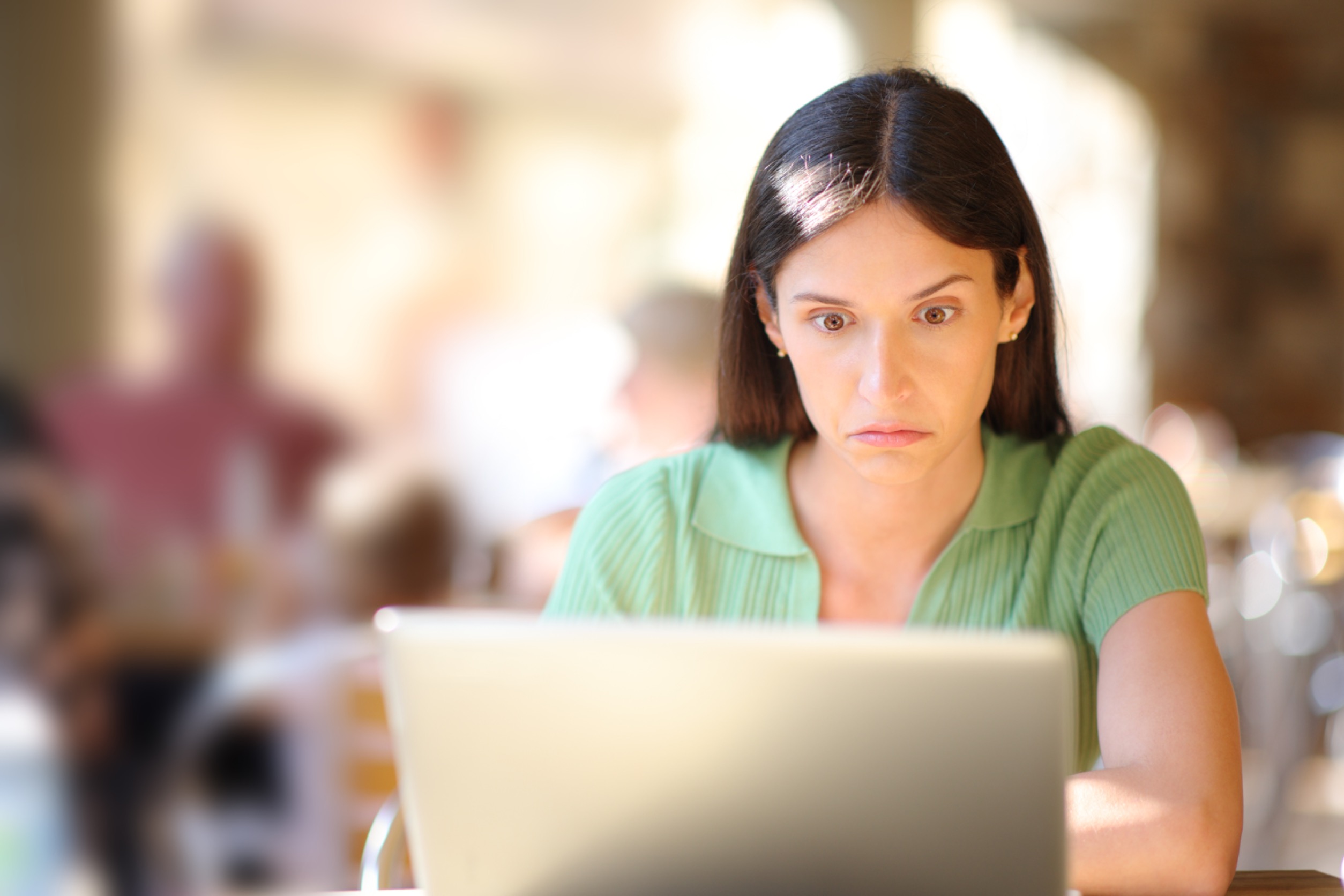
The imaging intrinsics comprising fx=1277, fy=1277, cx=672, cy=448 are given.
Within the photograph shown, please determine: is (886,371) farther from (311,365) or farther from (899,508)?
(311,365)

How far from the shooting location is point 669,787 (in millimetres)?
662

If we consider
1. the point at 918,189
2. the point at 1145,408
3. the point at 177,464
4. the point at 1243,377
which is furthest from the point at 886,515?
the point at 1243,377

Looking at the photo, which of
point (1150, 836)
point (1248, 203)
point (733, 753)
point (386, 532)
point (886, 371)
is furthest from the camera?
point (1248, 203)

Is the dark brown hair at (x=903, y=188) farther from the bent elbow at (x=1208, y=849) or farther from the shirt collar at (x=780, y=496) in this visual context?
the bent elbow at (x=1208, y=849)

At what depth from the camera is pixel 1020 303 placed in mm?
1187

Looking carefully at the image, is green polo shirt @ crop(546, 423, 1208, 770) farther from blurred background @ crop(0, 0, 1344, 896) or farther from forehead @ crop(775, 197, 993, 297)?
blurred background @ crop(0, 0, 1344, 896)

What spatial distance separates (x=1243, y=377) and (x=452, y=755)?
6344 mm

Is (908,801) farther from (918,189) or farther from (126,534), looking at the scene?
A: (126,534)

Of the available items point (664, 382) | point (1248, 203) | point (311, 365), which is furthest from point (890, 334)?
point (1248, 203)

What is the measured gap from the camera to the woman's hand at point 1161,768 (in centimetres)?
88

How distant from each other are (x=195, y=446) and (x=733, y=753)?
10.7ft

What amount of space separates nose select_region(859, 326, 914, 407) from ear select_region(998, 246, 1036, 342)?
0.47 ft

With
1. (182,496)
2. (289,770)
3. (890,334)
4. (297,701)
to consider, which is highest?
(890,334)

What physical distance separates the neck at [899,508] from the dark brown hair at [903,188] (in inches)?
4.2
